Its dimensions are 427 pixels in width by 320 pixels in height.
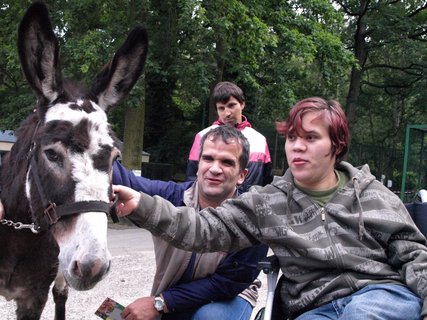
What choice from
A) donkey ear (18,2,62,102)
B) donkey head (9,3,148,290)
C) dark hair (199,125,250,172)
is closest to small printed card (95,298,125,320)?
donkey head (9,3,148,290)

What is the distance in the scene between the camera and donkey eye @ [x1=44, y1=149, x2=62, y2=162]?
82.8 inches

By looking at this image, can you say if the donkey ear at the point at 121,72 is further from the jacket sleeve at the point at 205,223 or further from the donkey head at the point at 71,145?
the jacket sleeve at the point at 205,223

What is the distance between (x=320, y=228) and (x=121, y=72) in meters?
1.36

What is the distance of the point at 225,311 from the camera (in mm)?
2553

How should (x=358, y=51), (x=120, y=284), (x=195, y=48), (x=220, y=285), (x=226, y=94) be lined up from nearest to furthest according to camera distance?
(x=220, y=285), (x=226, y=94), (x=120, y=284), (x=195, y=48), (x=358, y=51)

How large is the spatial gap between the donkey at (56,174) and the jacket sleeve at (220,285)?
647mm

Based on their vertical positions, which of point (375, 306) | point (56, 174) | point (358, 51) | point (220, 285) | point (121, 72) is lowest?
point (220, 285)

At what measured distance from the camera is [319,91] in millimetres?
19688

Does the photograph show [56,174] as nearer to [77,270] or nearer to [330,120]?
[77,270]

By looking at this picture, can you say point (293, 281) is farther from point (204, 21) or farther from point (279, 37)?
point (279, 37)

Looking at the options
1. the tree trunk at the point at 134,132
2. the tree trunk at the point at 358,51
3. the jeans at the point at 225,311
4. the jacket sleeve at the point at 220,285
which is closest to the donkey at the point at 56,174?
the jacket sleeve at the point at 220,285

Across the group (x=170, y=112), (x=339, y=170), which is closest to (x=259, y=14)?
(x=170, y=112)

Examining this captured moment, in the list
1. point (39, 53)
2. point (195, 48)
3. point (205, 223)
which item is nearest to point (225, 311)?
point (205, 223)

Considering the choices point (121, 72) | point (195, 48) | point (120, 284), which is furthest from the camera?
point (195, 48)
